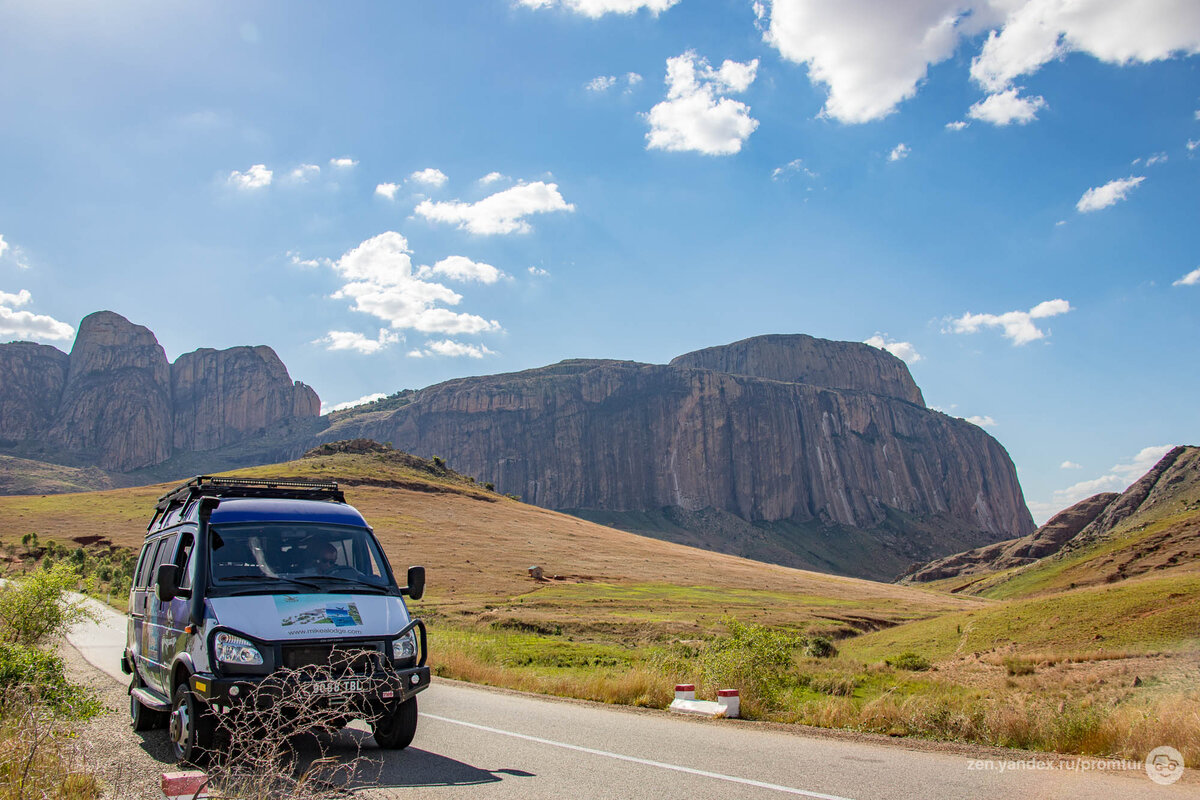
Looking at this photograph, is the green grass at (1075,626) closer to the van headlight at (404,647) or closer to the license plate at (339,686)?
the van headlight at (404,647)

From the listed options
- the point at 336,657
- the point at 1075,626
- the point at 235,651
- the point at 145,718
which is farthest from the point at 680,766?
the point at 1075,626

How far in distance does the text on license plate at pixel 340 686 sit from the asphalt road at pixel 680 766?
0.55 meters

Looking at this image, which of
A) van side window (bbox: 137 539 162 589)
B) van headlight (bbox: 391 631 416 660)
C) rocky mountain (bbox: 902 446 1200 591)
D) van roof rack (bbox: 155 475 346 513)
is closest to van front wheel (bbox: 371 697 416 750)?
van headlight (bbox: 391 631 416 660)

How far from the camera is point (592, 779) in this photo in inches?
296

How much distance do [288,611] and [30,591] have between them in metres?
11.9

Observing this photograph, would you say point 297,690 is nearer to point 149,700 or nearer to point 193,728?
point 193,728

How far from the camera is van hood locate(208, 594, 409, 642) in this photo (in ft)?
25.5

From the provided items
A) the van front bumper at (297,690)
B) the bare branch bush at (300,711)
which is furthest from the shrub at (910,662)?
the bare branch bush at (300,711)

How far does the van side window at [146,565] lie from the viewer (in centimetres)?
1064

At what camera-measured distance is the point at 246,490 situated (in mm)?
9906

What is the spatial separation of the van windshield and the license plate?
127cm

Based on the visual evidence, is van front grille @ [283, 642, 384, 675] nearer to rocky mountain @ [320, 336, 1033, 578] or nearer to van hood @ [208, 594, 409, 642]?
van hood @ [208, 594, 409, 642]

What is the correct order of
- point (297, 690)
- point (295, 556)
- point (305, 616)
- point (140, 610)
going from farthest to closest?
point (140, 610) < point (295, 556) < point (305, 616) < point (297, 690)

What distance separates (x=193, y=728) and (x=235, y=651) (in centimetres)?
82
